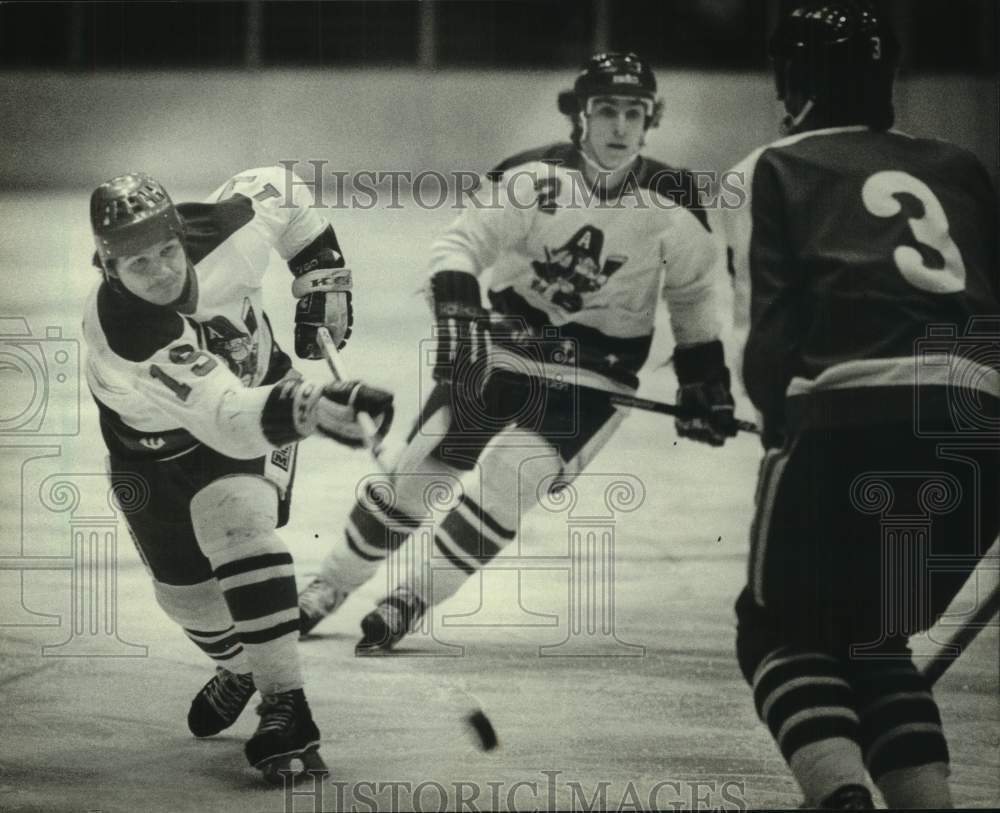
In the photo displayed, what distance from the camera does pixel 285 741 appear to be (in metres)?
2.62

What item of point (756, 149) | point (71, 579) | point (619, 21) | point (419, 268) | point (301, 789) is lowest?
point (301, 789)

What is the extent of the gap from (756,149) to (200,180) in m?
1.07

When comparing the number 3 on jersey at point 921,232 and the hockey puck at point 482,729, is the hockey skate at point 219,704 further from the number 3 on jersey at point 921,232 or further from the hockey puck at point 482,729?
the number 3 on jersey at point 921,232

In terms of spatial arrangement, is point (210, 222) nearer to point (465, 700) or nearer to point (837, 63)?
point (465, 700)

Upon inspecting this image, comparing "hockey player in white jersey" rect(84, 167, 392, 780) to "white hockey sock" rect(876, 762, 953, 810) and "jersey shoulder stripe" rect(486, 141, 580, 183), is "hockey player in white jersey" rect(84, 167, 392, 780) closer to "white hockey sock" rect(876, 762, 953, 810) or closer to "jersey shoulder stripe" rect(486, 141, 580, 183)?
"jersey shoulder stripe" rect(486, 141, 580, 183)

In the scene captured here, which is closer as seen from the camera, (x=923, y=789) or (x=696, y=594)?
(x=923, y=789)

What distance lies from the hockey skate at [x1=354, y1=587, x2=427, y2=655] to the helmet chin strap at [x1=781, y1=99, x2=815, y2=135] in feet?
3.80

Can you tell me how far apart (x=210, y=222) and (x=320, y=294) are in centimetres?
25

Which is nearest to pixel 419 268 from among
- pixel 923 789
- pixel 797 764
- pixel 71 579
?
pixel 71 579

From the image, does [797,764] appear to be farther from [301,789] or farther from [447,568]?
[301,789]

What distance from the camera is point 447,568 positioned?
Answer: 2664 mm

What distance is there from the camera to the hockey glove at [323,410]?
2.58 m

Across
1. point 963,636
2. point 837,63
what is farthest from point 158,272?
point 963,636

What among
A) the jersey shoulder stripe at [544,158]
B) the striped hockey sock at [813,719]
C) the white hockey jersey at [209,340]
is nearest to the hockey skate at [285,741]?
the white hockey jersey at [209,340]
